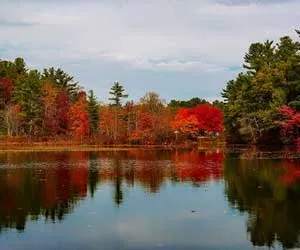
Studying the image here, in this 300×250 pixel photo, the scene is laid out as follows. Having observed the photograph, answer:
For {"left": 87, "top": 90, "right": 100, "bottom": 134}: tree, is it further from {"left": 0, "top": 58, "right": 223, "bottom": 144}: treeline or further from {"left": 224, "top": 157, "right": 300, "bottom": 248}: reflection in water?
{"left": 224, "top": 157, "right": 300, "bottom": 248}: reflection in water

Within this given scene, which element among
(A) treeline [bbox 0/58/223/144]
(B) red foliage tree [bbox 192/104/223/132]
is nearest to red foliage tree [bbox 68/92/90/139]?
(A) treeline [bbox 0/58/223/144]

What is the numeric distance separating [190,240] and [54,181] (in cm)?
1466

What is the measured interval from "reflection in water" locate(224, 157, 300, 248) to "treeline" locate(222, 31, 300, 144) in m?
22.1

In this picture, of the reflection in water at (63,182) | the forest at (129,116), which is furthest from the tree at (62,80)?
the reflection in water at (63,182)

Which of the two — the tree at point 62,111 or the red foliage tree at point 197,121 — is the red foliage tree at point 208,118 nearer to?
the red foliage tree at point 197,121

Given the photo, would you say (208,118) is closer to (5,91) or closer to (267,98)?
(267,98)

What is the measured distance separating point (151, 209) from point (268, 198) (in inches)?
203

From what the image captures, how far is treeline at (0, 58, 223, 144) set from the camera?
8469 cm

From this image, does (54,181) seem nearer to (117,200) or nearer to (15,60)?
(117,200)

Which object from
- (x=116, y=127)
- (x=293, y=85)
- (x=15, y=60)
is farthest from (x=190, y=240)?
(x=15, y=60)

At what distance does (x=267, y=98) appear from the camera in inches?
2562

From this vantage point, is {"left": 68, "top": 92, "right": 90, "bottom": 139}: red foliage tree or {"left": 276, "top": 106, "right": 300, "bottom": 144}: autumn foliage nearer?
{"left": 276, "top": 106, "right": 300, "bottom": 144}: autumn foliage

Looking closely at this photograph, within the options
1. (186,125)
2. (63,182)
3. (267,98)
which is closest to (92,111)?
(186,125)

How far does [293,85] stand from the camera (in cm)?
5691
